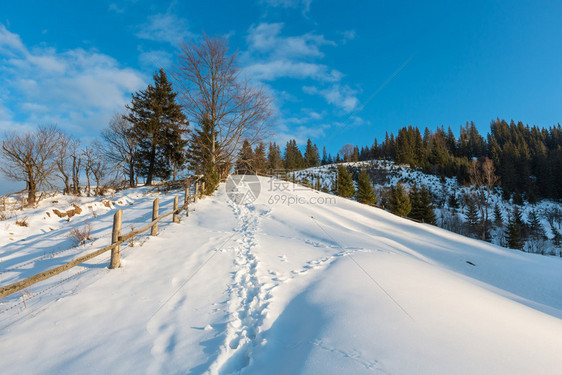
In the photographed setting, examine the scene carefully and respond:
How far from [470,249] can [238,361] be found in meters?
14.8

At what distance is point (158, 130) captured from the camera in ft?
65.5

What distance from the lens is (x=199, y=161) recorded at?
1041 inches

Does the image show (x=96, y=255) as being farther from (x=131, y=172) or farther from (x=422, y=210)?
(x=422, y=210)

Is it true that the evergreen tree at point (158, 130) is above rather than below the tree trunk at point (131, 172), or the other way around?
above

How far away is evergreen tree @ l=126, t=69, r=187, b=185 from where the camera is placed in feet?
65.2

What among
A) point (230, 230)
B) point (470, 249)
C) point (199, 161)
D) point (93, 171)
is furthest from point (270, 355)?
point (93, 171)

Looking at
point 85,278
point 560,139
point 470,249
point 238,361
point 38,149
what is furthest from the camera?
point 560,139

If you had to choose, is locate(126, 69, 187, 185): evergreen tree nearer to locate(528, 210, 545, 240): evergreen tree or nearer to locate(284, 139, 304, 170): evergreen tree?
locate(284, 139, 304, 170): evergreen tree

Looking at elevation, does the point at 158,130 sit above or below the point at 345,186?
above

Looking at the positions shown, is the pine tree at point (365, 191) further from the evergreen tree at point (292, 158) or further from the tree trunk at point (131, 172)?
the evergreen tree at point (292, 158)

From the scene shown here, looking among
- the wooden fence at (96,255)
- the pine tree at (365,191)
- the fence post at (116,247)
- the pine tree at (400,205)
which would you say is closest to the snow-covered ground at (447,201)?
the pine tree at (365,191)

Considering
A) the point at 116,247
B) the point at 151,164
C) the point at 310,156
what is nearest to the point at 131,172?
the point at 151,164

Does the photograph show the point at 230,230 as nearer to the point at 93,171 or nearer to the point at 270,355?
the point at 270,355

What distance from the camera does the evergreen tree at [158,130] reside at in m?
19.9
